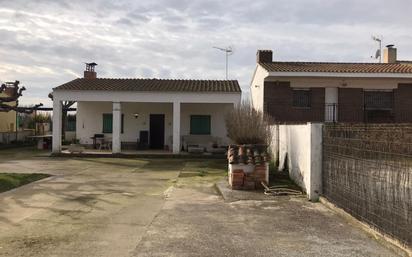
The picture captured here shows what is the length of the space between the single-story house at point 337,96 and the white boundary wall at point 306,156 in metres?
11.0

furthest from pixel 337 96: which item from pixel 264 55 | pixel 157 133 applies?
pixel 157 133

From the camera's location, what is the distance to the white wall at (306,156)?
11.9 m

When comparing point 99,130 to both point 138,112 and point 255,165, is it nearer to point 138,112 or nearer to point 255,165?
point 138,112

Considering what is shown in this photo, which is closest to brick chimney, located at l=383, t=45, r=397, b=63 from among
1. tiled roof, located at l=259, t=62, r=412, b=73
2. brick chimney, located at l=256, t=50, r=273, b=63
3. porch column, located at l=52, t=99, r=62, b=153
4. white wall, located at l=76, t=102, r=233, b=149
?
tiled roof, located at l=259, t=62, r=412, b=73

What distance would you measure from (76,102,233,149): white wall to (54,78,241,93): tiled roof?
1.38 meters

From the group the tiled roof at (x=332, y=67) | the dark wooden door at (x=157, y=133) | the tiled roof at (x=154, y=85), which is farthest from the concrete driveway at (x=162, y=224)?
the dark wooden door at (x=157, y=133)

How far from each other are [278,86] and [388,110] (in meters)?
5.84

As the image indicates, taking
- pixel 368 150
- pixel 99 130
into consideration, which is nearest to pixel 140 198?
pixel 368 150

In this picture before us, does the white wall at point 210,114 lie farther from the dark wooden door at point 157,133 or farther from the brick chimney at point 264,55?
the brick chimney at point 264,55

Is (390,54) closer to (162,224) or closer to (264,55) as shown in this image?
(264,55)

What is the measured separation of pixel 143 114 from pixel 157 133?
1.45 meters

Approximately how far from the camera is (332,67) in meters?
28.1

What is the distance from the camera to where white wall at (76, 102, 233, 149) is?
105 feet

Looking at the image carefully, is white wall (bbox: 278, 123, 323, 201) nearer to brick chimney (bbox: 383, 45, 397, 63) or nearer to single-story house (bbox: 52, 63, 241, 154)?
single-story house (bbox: 52, 63, 241, 154)
